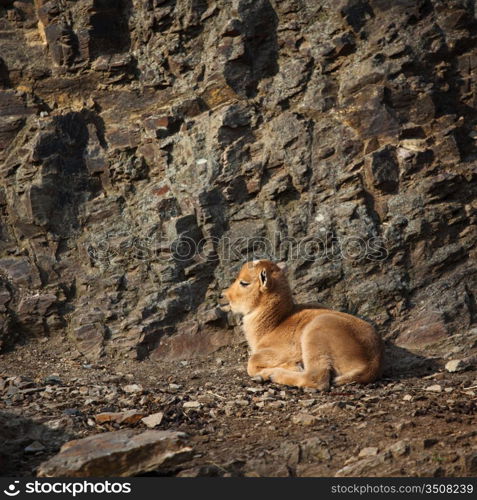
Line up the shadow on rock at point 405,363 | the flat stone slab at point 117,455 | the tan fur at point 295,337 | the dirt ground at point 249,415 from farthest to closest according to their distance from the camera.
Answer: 1. the shadow on rock at point 405,363
2. the tan fur at point 295,337
3. the dirt ground at point 249,415
4. the flat stone slab at point 117,455

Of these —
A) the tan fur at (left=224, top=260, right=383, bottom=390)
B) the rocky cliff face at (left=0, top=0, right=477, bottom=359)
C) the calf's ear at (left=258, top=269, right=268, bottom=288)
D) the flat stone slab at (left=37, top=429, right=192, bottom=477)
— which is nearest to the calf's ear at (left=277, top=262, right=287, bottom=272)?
the tan fur at (left=224, top=260, right=383, bottom=390)

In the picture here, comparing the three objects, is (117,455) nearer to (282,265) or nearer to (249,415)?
(249,415)

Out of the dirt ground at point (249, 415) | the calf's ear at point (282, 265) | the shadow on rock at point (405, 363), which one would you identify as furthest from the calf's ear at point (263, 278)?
the shadow on rock at point (405, 363)

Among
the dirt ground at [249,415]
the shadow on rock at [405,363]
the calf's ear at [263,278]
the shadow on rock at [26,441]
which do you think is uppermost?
the calf's ear at [263,278]

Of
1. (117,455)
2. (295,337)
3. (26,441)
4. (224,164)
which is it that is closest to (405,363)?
(295,337)

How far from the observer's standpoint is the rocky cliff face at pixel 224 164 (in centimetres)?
1127

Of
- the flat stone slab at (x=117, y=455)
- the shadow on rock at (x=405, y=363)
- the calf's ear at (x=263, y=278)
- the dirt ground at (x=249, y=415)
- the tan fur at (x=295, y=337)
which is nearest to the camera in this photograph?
the flat stone slab at (x=117, y=455)

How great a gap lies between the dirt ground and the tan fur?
0.87 ft

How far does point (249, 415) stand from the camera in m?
8.39

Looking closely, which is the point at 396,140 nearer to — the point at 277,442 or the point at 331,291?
the point at 331,291

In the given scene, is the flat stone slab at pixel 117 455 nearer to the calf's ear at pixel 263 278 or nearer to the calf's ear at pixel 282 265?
the calf's ear at pixel 263 278

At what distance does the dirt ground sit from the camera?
267 inches

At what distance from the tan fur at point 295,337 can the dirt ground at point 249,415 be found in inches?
10.5

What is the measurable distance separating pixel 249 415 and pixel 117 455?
2260 millimetres
